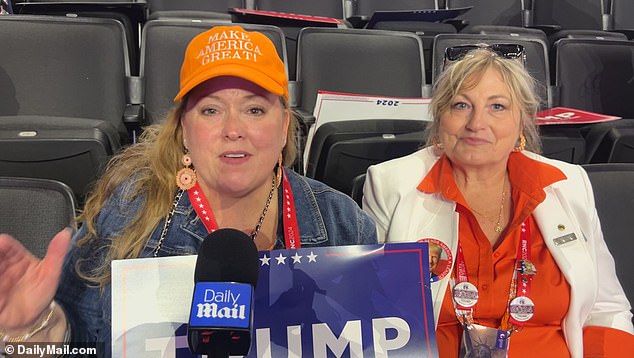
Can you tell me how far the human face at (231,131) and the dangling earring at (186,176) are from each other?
3 centimetres

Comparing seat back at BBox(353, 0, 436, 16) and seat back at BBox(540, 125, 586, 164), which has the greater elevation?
seat back at BBox(353, 0, 436, 16)

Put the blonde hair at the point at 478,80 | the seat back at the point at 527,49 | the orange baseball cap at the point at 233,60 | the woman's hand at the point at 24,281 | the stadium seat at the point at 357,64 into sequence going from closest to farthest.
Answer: the woman's hand at the point at 24,281 < the orange baseball cap at the point at 233,60 < the blonde hair at the point at 478,80 < the stadium seat at the point at 357,64 < the seat back at the point at 527,49

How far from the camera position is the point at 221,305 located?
28.8 inches

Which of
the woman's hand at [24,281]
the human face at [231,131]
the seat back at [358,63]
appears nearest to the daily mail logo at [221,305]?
the woman's hand at [24,281]

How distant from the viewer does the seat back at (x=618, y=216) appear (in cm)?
181

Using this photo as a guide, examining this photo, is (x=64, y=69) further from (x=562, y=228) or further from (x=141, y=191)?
(x=562, y=228)

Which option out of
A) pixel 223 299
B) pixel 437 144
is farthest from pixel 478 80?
pixel 223 299

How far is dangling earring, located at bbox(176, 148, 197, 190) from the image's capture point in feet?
4.45

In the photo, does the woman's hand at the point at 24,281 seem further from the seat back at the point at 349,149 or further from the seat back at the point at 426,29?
the seat back at the point at 426,29

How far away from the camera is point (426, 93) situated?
320cm

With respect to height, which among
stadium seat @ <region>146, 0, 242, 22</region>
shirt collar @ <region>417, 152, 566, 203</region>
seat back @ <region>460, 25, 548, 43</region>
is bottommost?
shirt collar @ <region>417, 152, 566, 203</region>

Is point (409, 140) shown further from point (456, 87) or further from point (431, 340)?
point (431, 340)

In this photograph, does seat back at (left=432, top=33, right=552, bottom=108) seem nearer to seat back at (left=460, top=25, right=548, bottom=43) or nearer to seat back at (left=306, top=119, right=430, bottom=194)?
seat back at (left=460, top=25, right=548, bottom=43)

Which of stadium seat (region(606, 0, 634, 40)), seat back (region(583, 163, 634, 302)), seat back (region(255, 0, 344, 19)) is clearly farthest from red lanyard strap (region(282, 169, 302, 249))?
stadium seat (region(606, 0, 634, 40))
